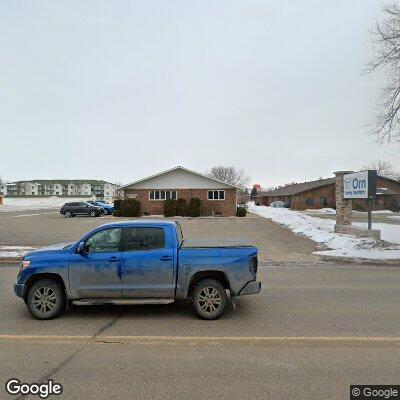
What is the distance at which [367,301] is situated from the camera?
23.6ft

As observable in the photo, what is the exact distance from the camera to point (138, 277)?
609 cm

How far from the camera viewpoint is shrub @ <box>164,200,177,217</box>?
36875mm

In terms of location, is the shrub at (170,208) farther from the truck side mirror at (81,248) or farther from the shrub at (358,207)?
the truck side mirror at (81,248)

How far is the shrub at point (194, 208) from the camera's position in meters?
36.7

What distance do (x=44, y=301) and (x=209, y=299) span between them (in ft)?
8.99

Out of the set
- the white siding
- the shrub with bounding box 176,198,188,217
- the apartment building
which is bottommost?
the shrub with bounding box 176,198,188,217

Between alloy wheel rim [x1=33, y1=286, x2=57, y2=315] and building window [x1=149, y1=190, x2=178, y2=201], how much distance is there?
108 ft

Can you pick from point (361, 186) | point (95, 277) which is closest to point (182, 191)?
point (361, 186)

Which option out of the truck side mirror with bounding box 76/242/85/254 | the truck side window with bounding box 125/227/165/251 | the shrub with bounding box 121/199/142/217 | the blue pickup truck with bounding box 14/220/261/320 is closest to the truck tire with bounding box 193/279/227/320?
the blue pickup truck with bounding box 14/220/261/320

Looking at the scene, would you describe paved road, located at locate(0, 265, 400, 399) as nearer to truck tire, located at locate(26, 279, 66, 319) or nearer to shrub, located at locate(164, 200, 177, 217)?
truck tire, located at locate(26, 279, 66, 319)

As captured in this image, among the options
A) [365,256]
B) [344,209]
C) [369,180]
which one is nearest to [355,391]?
[365,256]

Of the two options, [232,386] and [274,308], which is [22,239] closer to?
[274,308]

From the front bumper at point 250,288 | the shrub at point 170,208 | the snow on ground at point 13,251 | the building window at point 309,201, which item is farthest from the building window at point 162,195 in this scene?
the front bumper at point 250,288

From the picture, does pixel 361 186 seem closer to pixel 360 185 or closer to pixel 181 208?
pixel 360 185
